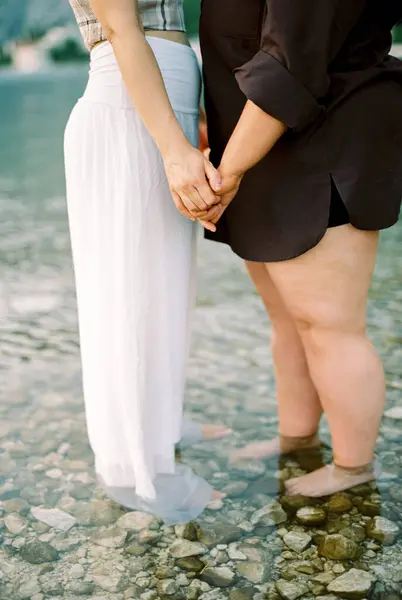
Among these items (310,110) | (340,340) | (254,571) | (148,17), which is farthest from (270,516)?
(148,17)

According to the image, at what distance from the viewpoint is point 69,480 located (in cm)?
191

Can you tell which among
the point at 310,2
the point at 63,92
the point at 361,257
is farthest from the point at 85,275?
the point at 63,92

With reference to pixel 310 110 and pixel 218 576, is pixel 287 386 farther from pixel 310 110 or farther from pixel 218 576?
pixel 310 110

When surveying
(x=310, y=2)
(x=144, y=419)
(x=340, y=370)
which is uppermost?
(x=310, y=2)

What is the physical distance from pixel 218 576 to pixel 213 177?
2.38 feet

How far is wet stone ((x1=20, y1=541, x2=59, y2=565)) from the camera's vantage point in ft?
5.29

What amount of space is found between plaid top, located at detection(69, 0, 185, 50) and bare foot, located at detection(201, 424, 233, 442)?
981mm

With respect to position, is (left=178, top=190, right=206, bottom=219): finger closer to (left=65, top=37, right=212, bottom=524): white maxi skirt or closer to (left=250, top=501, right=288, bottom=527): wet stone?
(left=65, top=37, right=212, bottom=524): white maxi skirt

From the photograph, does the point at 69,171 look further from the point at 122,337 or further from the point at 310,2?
the point at 310,2

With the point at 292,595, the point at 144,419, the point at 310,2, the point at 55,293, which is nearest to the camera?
the point at 310,2

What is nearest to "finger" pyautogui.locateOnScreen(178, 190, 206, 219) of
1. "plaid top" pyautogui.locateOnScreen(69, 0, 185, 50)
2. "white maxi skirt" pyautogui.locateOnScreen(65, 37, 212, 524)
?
"white maxi skirt" pyautogui.locateOnScreen(65, 37, 212, 524)

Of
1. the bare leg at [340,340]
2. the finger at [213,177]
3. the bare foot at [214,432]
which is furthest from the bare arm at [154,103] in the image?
the bare foot at [214,432]

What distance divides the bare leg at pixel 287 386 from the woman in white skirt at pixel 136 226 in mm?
204

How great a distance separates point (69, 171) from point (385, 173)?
59 cm
